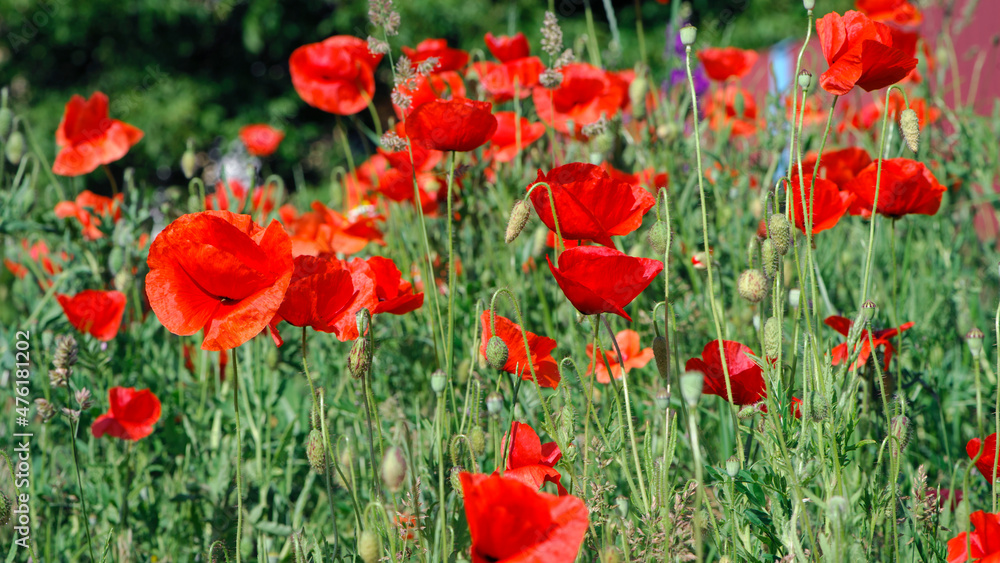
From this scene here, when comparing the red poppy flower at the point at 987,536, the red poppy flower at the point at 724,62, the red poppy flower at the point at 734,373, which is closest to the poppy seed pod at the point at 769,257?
the red poppy flower at the point at 734,373

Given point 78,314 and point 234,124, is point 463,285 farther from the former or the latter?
point 234,124

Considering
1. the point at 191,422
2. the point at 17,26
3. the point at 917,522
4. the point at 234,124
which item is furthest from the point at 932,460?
the point at 17,26

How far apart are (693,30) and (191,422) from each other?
3.73 ft

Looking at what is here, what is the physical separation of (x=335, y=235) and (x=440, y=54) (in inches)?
18.0

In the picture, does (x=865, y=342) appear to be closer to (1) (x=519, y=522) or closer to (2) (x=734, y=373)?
(2) (x=734, y=373)

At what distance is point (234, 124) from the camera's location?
7.88m

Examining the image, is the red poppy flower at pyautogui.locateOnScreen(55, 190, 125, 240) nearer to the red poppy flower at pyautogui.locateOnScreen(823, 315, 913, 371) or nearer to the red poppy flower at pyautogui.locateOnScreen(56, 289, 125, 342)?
the red poppy flower at pyautogui.locateOnScreen(56, 289, 125, 342)

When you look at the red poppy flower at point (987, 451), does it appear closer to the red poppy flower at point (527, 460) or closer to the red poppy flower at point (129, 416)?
the red poppy flower at point (527, 460)

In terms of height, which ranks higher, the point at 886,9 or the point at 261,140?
the point at 886,9

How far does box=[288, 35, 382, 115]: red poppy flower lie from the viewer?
5.52ft

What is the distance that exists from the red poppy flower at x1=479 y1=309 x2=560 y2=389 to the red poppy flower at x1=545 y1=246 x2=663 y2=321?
5.9 inches

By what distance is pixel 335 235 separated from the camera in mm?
1773

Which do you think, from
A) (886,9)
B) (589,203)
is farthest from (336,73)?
(886,9)

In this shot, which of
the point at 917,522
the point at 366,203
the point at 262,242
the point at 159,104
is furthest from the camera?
the point at 159,104
